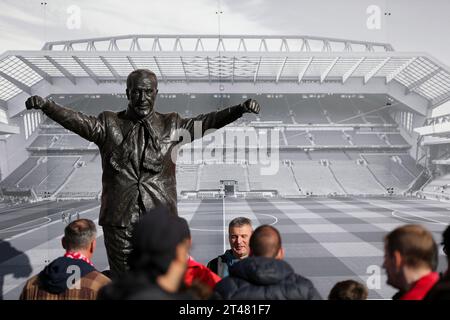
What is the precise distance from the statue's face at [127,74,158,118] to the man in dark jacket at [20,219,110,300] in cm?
111

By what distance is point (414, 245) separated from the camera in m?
2.08

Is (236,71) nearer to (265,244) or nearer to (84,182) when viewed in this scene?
(84,182)

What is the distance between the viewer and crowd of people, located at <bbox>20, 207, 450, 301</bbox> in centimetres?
169

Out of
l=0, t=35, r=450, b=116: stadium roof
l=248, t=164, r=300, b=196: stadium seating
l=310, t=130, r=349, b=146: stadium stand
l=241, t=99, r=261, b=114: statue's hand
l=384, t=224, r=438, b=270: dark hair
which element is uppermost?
l=0, t=35, r=450, b=116: stadium roof

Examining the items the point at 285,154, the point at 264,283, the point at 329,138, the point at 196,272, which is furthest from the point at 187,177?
the point at 264,283

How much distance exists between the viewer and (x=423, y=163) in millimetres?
37969

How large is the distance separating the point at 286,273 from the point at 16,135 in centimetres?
3371

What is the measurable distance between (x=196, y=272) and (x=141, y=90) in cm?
163

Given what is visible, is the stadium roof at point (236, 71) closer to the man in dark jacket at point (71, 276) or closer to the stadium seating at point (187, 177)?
the stadium seating at point (187, 177)

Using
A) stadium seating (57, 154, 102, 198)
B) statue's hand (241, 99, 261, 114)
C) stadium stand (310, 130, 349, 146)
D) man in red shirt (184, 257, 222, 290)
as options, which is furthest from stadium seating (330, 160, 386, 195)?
man in red shirt (184, 257, 222, 290)

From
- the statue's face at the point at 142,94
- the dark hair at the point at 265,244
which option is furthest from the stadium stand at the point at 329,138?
the dark hair at the point at 265,244

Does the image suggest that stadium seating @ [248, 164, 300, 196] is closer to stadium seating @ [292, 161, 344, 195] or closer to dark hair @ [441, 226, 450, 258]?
stadium seating @ [292, 161, 344, 195]

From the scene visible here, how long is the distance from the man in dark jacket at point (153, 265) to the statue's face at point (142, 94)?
1826mm
